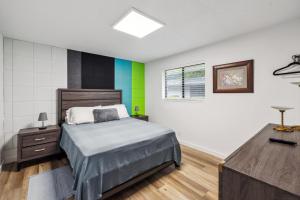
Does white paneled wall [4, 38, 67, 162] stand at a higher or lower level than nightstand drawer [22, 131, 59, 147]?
higher

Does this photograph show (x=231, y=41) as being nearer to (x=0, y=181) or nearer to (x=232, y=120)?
(x=232, y=120)

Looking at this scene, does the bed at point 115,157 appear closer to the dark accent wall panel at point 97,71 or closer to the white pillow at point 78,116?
the white pillow at point 78,116

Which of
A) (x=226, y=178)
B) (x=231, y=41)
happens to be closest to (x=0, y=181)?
(x=226, y=178)

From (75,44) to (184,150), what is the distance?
10.9ft

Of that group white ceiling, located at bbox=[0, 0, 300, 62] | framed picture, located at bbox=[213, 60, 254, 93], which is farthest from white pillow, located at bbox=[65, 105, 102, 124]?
framed picture, located at bbox=[213, 60, 254, 93]

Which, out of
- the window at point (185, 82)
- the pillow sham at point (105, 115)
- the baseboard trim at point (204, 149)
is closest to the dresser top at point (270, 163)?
the baseboard trim at point (204, 149)

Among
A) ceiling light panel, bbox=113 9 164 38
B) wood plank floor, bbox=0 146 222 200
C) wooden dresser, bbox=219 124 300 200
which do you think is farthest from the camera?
ceiling light panel, bbox=113 9 164 38

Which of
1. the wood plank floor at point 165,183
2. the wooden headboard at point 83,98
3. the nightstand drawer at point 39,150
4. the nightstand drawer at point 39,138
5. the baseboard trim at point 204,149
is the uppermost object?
the wooden headboard at point 83,98

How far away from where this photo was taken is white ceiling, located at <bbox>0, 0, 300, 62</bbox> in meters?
1.65

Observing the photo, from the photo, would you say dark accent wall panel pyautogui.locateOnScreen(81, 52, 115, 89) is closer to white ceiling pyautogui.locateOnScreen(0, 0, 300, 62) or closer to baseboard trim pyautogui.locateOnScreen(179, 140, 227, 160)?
white ceiling pyautogui.locateOnScreen(0, 0, 300, 62)

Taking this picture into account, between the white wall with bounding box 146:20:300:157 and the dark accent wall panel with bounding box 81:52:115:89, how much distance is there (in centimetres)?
166

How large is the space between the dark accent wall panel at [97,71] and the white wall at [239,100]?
166 centimetres

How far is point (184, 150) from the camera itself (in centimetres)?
318

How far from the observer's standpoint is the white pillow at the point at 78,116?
284cm
